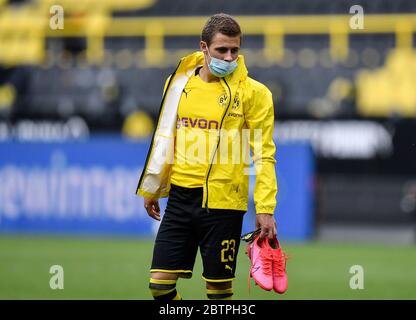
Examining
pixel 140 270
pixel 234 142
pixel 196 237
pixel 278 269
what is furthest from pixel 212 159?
pixel 140 270

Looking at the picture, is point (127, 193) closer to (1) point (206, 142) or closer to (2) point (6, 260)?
(2) point (6, 260)

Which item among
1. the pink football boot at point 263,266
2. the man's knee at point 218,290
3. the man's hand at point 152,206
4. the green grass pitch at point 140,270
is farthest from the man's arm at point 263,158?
the green grass pitch at point 140,270

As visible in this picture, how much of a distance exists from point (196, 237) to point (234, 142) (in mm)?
671

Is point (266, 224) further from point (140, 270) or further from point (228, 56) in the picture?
point (140, 270)

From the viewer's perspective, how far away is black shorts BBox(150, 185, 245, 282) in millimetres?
7016

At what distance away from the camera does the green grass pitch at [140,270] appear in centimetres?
1049

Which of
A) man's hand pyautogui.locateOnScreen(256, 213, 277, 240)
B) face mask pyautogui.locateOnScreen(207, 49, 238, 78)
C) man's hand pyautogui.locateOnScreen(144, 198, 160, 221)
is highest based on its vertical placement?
face mask pyautogui.locateOnScreen(207, 49, 238, 78)

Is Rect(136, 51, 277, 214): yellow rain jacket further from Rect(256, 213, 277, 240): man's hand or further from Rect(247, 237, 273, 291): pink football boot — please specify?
Rect(247, 237, 273, 291): pink football boot

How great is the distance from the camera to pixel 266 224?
6871 millimetres

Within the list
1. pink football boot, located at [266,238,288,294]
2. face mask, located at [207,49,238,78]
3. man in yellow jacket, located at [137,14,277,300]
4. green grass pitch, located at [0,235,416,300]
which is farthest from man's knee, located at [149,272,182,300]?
green grass pitch, located at [0,235,416,300]

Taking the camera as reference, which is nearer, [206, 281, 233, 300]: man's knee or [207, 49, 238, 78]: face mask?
[207, 49, 238, 78]: face mask

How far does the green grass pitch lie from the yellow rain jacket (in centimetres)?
308

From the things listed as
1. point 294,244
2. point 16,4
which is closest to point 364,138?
point 294,244

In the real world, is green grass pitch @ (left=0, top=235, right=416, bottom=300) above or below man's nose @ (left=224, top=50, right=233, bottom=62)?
below
